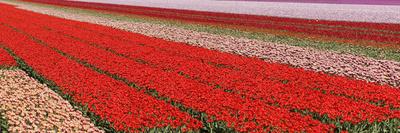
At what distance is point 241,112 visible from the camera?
34.6 ft

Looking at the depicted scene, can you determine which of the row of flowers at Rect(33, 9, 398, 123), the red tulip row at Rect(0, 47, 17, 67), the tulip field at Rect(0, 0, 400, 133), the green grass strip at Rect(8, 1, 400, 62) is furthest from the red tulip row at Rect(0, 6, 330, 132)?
the green grass strip at Rect(8, 1, 400, 62)

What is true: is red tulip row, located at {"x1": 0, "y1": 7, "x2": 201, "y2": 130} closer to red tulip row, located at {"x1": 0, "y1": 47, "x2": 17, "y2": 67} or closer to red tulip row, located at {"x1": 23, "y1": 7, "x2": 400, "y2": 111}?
red tulip row, located at {"x1": 0, "y1": 47, "x2": 17, "y2": 67}

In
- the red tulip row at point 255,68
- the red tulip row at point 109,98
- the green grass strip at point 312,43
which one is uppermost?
the red tulip row at point 109,98

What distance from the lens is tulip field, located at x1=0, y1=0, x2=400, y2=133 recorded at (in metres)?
9.87

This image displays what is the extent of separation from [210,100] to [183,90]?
54.8 inches

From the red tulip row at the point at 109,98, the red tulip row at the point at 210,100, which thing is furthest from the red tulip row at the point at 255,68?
the red tulip row at the point at 109,98

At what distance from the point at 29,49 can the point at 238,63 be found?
8209 mm

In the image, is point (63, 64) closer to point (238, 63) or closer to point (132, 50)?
point (132, 50)

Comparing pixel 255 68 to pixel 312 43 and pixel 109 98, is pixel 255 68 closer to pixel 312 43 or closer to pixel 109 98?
pixel 109 98

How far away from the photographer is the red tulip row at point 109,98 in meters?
9.75

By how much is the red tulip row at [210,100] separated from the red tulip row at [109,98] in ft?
2.39

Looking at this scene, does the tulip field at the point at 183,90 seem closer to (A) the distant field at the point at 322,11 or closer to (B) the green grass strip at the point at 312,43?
(B) the green grass strip at the point at 312,43

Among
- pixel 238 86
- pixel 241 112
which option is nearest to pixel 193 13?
pixel 238 86

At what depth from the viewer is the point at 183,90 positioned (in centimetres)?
1284
